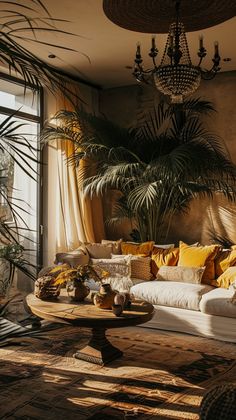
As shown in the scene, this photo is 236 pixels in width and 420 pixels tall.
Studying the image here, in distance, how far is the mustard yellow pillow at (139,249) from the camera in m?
5.07

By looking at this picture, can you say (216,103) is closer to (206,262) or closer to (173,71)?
(206,262)

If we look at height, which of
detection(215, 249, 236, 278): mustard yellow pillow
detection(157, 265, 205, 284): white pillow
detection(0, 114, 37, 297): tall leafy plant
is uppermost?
detection(0, 114, 37, 297): tall leafy plant

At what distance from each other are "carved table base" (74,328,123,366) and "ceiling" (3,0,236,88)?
2.06m

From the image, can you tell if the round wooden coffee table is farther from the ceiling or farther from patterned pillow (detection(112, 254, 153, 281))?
the ceiling

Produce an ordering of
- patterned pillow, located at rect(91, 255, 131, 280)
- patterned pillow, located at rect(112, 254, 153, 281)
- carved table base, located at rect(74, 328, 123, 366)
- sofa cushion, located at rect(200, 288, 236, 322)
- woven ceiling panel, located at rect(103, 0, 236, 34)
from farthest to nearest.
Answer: patterned pillow, located at rect(112, 254, 153, 281)
patterned pillow, located at rect(91, 255, 131, 280)
sofa cushion, located at rect(200, 288, 236, 322)
carved table base, located at rect(74, 328, 123, 366)
woven ceiling panel, located at rect(103, 0, 236, 34)

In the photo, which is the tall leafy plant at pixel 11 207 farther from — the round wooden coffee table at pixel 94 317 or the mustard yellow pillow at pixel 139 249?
the mustard yellow pillow at pixel 139 249

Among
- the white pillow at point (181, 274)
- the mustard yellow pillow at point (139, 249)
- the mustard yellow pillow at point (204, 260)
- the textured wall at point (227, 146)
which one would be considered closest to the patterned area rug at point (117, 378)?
the white pillow at point (181, 274)

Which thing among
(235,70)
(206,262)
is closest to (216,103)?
(235,70)

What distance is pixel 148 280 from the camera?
4.82 meters

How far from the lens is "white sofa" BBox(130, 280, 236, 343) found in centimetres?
396

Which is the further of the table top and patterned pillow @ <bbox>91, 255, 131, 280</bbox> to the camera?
patterned pillow @ <bbox>91, 255, 131, 280</bbox>

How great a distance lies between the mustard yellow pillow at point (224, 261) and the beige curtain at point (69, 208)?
179cm

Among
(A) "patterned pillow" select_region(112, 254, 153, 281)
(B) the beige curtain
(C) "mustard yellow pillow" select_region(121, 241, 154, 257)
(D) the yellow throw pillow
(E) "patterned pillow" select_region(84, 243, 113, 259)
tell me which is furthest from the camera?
(B) the beige curtain

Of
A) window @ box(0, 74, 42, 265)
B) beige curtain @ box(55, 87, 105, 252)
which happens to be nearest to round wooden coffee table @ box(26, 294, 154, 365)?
window @ box(0, 74, 42, 265)
